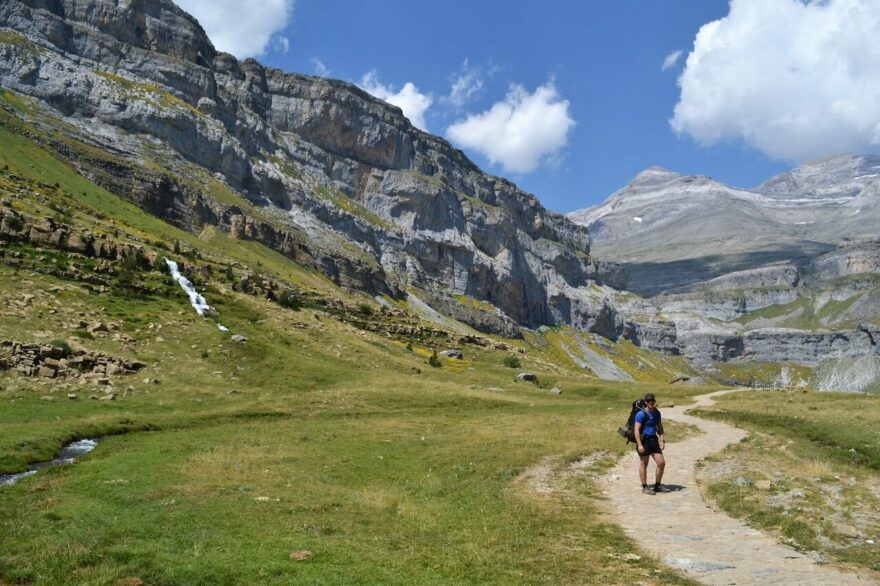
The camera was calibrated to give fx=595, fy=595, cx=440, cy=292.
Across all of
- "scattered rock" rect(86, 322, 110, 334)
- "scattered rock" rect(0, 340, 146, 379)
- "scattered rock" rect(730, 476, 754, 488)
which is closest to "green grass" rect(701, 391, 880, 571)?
"scattered rock" rect(730, 476, 754, 488)

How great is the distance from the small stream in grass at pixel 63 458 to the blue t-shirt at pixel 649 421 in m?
24.0

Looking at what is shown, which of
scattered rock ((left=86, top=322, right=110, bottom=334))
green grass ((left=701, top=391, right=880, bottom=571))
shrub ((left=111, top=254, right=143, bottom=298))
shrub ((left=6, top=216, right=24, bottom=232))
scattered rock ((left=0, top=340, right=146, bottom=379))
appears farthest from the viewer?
shrub ((left=6, top=216, right=24, bottom=232))

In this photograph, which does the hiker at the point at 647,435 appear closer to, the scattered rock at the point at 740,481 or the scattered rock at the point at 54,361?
the scattered rock at the point at 740,481

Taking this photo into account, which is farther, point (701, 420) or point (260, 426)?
point (701, 420)

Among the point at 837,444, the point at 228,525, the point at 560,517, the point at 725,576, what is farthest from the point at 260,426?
the point at 837,444

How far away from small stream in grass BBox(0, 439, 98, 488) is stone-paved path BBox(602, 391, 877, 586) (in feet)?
74.7

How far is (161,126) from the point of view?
631 ft

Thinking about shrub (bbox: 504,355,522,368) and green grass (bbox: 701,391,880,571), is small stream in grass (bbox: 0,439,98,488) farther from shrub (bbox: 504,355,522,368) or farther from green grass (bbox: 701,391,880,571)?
shrub (bbox: 504,355,522,368)

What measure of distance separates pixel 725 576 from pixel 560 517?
6.43 meters

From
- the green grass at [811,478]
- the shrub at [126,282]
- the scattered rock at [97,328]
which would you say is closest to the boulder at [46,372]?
the scattered rock at [97,328]

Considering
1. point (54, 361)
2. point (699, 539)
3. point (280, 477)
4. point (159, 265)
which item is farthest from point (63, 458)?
point (159, 265)

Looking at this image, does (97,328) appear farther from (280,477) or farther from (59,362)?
(280,477)

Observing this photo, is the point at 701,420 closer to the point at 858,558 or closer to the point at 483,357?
the point at 858,558

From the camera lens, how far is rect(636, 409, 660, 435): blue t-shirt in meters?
22.9
